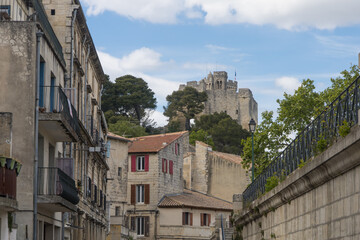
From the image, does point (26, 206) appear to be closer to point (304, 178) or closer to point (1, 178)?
point (1, 178)

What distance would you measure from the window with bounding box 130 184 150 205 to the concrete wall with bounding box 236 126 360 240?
47089 mm

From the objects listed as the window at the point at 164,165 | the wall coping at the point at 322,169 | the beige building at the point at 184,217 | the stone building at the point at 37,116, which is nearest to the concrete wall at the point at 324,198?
the wall coping at the point at 322,169

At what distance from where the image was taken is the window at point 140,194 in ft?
221

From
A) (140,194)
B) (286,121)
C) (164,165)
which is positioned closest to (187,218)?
(140,194)

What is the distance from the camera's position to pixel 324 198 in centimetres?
1405

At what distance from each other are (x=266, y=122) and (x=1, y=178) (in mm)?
34809

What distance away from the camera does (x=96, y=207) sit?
38.7 metres

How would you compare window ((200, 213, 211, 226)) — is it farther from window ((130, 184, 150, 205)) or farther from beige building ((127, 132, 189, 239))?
window ((130, 184, 150, 205))

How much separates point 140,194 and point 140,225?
279 cm

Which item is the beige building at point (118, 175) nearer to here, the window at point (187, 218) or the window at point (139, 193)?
the window at point (139, 193)

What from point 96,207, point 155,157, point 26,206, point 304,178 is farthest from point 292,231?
point 155,157

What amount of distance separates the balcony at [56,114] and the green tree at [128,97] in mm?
84205

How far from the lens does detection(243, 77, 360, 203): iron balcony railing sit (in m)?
12.5

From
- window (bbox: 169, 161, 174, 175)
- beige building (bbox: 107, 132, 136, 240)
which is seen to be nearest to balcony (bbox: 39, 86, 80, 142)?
beige building (bbox: 107, 132, 136, 240)
